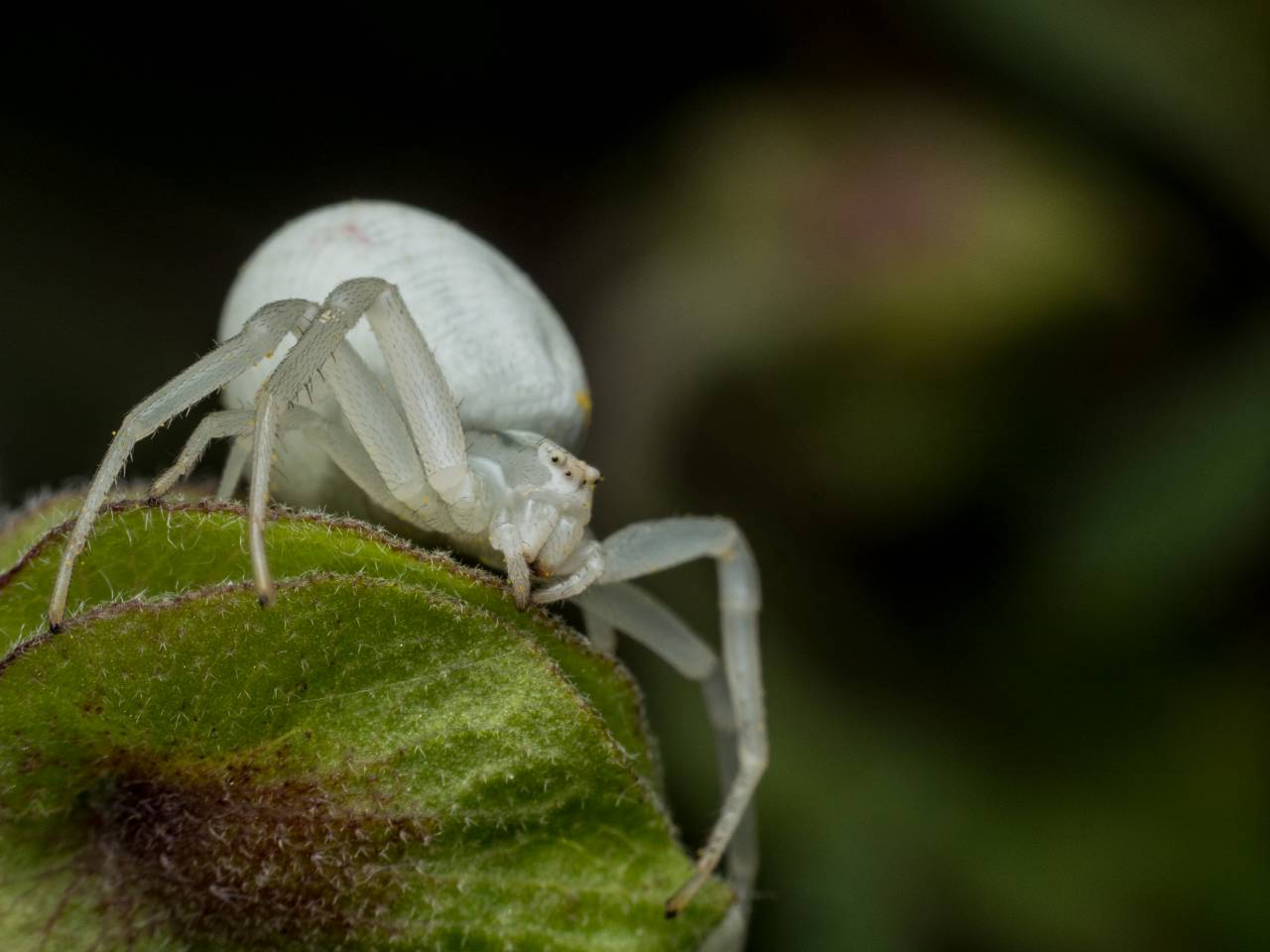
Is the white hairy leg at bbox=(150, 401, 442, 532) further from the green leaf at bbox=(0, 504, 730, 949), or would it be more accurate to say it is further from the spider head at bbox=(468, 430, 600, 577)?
the green leaf at bbox=(0, 504, 730, 949)

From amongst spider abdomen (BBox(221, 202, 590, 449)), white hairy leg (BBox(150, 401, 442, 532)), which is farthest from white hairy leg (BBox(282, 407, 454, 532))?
spider abdomen (BBox(221, 202, 590, 449))

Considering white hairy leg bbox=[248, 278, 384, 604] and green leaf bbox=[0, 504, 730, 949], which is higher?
white hairy leg bbox=[248, 278, 384, 604]

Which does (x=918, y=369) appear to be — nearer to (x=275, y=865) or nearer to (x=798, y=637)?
(x=798, y=637)

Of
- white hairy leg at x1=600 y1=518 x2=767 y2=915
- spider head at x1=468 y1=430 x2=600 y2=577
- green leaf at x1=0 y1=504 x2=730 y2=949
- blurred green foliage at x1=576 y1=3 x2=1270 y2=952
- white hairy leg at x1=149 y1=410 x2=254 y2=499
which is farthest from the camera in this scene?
blurred green foliage at x1=576 y1=3 x2=1270 y2=952

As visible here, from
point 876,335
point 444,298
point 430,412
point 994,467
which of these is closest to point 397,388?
point 430,412

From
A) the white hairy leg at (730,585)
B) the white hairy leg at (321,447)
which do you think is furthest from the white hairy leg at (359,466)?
the white hairy leg at (730,585)

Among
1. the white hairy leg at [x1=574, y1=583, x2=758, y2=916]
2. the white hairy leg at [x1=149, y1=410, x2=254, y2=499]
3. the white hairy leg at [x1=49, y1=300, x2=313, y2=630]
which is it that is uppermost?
the white hairy leg at [x1=49, y1=300, x2=313, y2=630]

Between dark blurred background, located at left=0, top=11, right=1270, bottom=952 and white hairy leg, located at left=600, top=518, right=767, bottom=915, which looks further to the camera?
dark blurred background, located at left=0, top=11, right=1270, bottom=952

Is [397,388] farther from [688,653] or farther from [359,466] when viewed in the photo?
[688,653]
